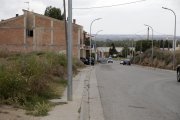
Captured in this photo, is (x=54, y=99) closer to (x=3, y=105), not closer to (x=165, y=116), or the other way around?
(x=3, y=105)

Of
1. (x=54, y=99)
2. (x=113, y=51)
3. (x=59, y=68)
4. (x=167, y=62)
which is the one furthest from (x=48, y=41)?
(x=113, y=51)

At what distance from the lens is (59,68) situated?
87.4ft

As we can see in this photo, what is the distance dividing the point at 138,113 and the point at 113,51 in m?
176

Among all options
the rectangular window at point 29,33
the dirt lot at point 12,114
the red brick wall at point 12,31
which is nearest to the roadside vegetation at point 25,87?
the dirt lot at point 12,114

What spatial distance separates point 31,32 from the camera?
74000 mm

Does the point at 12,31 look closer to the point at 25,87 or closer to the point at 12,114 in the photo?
the point at 25,87

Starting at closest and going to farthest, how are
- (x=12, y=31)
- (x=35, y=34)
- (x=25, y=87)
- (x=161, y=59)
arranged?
(x=25, y=87)
(x=35, y=34)
(x=12, y=31)
(x=161, y=59)

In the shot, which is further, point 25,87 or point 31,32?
point 31,32

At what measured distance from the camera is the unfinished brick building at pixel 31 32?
7281 centimetres

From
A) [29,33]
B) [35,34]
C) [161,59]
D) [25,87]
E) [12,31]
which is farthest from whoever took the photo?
[161,59]

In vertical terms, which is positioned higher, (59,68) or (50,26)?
(50,26)

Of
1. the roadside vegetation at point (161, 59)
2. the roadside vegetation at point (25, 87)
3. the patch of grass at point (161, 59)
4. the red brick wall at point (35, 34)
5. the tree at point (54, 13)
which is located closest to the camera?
the roadside vegetation at point (25, 87)

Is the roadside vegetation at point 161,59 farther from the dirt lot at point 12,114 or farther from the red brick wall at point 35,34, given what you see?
the dirt lot at point 12,114

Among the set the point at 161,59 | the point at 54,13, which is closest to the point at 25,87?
the point at 161,59
